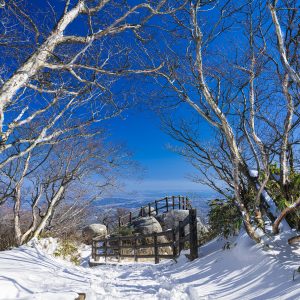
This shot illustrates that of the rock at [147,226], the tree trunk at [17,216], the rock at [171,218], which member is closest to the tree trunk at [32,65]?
the tree trunk at [17,216]

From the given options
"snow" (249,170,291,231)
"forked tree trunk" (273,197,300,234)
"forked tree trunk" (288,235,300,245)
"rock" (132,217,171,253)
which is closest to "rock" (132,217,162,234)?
"rock" (132,217,171,253)

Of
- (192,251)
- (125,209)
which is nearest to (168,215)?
(192,251)

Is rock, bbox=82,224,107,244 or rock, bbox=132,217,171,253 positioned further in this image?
rock, bbox=82,224,107,244

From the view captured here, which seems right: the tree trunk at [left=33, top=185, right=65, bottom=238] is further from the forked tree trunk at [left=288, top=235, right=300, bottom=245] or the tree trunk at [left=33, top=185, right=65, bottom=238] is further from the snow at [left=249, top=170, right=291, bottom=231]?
the forked tree trunk at [left=288, top=235, right=300, bottom=245]

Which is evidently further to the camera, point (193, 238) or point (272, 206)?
point (193, 238)

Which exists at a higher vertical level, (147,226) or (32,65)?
(32,65)

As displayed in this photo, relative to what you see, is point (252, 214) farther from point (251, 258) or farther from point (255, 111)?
point (255, 111)

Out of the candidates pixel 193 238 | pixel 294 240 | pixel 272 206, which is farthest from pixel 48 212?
pixel 294 240

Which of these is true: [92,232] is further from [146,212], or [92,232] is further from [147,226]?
[147,226]

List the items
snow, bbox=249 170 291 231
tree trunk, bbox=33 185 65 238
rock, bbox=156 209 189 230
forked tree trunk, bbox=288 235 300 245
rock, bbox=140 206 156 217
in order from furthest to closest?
rock, bbox=140 206 156 217
rock, bbox=156 209 189 230
tree trunk, bbox=33 185 65 238
snow, bbox=249 170 291 231
forked tree trunk, bbox=288 235 300 245

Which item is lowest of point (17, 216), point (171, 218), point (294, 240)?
point (171, 218)

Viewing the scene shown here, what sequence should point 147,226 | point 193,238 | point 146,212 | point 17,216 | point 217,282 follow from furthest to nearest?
point 146,212 < point 147,226 < point 17,216 < point 193,238 < point 217,282

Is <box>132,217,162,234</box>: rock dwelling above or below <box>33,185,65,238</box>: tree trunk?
below

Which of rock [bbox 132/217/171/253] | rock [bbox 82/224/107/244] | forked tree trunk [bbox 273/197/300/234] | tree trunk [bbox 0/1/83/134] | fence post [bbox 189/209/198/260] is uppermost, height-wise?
tree trunk [bbox 0/1/83/134]
